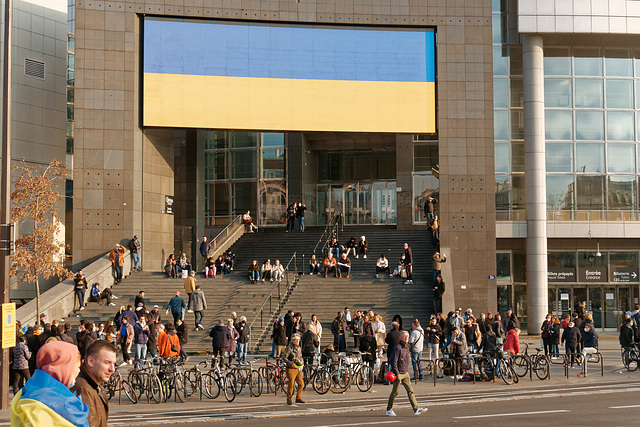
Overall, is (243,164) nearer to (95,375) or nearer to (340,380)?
(340,380)

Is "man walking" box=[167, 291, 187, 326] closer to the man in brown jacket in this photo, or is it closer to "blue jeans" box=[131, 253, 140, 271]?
"blue jeans" box=[131, 253, 140, 271]

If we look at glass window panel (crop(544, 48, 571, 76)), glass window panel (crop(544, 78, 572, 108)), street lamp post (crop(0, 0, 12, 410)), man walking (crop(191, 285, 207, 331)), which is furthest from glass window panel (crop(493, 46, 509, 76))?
street lamp post (crop(0, 0, 12, 410))

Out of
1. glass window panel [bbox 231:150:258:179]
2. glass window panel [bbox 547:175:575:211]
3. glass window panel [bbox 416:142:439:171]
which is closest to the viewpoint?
glass window panel [bbox 547:175:575:211]

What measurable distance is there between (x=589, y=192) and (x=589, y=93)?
5.01 metres

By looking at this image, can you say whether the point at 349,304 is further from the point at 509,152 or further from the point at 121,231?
the point at 509,152

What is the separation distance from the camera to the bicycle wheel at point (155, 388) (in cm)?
1932

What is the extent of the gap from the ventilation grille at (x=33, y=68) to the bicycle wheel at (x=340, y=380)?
2976cm

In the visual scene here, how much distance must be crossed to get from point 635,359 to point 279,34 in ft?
71.3

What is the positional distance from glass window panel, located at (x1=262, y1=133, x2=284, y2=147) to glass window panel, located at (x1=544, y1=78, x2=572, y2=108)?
17065 millimetres

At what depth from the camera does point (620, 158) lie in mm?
43031

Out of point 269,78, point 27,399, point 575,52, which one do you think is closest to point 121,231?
point 269,78

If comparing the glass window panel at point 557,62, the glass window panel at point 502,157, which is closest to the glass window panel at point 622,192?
the glass window panel at point 502,157

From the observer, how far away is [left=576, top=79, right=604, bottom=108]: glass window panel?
43.0 m

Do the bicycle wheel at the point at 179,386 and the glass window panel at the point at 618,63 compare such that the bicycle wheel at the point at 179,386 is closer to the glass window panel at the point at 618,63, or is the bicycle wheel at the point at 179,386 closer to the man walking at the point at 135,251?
the man walking at the point at 135,251
